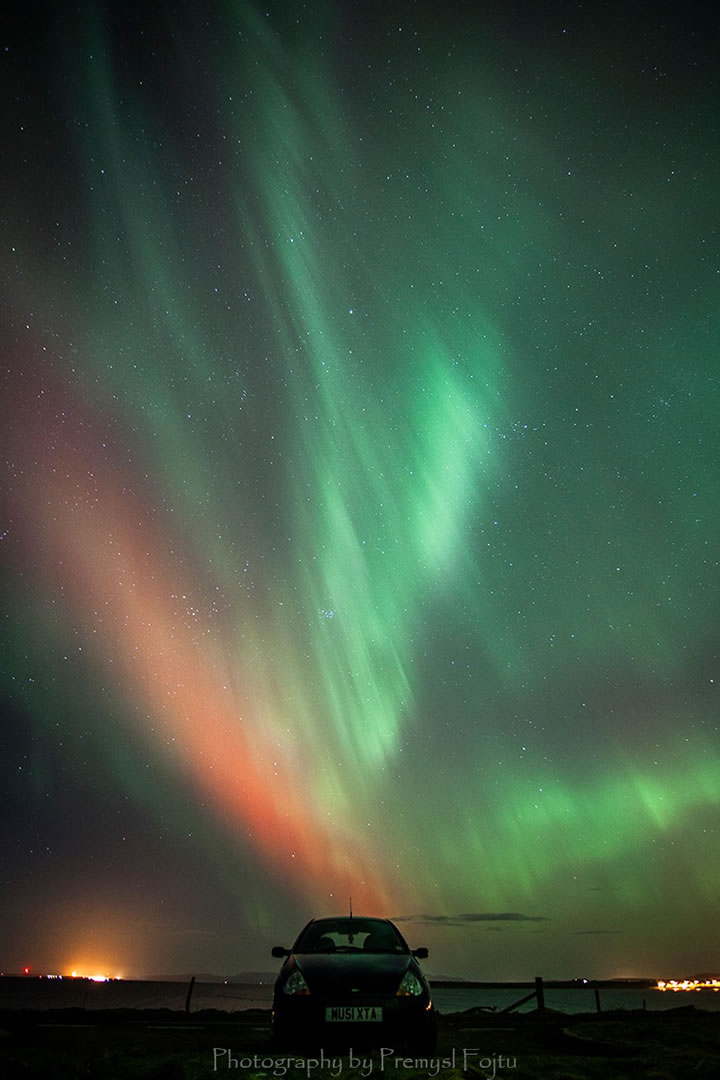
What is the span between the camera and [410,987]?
845cm

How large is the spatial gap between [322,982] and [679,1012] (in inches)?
440

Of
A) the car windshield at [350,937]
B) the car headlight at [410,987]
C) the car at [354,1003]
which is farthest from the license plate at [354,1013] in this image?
the car windshield at [350,937]

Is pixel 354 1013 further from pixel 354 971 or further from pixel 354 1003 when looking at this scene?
pixel 354 971

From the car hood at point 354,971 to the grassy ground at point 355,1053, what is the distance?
25.0 inches

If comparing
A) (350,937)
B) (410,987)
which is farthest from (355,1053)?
(350,937)

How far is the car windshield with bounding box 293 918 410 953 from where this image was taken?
381 inches

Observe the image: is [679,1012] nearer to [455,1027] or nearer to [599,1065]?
[455,1027]

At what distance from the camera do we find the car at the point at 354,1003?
8047mm

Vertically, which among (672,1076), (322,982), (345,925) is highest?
(345,925)

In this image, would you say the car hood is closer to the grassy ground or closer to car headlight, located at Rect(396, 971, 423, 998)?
car headlight, located at Rect(396, 971, 423, 998)

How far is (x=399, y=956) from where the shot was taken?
9289 mm

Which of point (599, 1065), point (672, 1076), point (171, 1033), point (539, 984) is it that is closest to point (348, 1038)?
point (599, 1065)

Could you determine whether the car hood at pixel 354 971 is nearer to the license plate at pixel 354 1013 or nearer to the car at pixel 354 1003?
the car at pixel 354 1003

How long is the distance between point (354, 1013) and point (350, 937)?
2.16 metres
